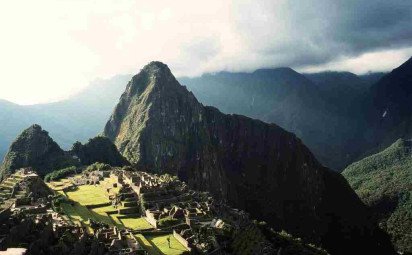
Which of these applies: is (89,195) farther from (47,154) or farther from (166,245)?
(47,154)

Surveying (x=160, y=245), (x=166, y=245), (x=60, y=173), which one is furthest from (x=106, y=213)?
(x=60, y=173)

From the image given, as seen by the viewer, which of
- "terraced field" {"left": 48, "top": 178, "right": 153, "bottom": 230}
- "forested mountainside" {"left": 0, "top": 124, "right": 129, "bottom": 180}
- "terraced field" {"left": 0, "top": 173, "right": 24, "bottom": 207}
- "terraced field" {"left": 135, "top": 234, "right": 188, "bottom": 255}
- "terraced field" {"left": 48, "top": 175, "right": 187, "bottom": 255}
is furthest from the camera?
"forested mountainside" {"left": 0, "top": 124, "right": 129, "bottom": 180}

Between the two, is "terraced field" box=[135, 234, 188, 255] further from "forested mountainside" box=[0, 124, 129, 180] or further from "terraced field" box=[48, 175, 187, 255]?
"forested mountainside" box=[0, 124, 129, 180]

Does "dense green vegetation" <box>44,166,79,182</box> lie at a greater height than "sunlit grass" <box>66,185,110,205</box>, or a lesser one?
greater

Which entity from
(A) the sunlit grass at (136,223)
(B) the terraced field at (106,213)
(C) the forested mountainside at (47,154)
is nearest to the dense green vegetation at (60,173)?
(C) the forested mountainside at (47,154)

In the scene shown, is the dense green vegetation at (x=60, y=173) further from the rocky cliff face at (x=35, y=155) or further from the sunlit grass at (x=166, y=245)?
the sunlit grass at (x=166, y=245)

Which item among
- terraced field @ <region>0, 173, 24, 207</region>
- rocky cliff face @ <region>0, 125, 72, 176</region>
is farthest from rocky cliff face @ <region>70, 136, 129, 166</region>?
terraced field @ <region>0, 173, 24, 207</region>

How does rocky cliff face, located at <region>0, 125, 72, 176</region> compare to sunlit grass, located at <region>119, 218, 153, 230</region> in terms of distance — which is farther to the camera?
rocky cliff face, located at <region>0, 125, 72, 176</region>

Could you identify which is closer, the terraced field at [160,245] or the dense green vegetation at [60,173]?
the terraced field at [160,245]
